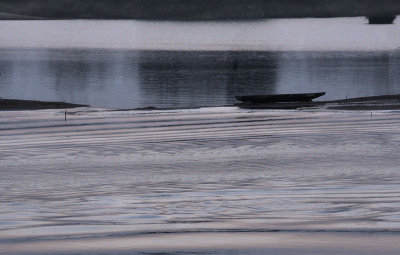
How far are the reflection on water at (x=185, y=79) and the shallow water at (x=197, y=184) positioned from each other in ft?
61.5

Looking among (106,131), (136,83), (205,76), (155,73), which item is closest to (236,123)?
(106,131)

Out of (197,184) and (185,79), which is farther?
(185,79)

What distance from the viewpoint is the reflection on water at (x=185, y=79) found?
56.4 meters

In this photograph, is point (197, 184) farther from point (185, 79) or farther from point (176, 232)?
point (185, 79)

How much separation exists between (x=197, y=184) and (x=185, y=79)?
56.1m

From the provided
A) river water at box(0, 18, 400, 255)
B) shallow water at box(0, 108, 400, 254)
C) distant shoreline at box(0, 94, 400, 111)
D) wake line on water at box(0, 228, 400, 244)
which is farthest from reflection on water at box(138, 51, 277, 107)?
wake line on water at box(0, 228, 400, 244)

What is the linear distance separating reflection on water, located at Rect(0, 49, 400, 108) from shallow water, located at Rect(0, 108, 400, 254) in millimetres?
18755

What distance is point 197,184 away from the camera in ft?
55.9

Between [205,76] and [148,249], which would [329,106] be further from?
[205,76]

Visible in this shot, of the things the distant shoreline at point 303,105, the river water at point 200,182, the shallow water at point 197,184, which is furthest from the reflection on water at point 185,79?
the shallow water at point 197,184

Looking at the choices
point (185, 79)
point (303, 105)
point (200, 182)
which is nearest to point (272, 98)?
point (303, 105)

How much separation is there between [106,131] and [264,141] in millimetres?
5786

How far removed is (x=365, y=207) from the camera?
45.6 feet

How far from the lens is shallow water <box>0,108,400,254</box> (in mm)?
12102
